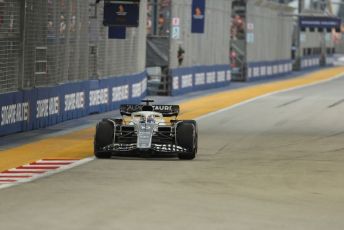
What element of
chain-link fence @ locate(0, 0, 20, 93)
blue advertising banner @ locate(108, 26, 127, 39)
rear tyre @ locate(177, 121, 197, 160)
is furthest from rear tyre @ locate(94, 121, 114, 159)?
blue advertising banner @ locate(108, 26, 127, 39)

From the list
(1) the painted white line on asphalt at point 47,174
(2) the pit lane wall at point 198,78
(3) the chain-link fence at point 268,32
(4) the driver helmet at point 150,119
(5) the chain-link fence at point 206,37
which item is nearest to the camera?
(1) the painted white line on asphalt at point 47,174

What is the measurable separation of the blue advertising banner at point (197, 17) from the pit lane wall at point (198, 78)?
64.1 inches

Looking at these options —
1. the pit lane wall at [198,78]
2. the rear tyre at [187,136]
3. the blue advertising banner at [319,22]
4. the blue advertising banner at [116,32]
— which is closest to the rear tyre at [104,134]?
the rear tyre at [187,136]

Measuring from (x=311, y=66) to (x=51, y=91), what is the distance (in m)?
59.4

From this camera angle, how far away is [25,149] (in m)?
21.4

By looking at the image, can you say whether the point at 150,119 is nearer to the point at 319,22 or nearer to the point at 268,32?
the point at 268,32

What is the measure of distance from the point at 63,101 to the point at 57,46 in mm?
1400

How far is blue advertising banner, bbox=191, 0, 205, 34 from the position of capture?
143ft

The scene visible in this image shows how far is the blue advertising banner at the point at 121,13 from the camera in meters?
31.5

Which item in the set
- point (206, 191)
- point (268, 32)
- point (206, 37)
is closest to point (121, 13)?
point (206, 37)

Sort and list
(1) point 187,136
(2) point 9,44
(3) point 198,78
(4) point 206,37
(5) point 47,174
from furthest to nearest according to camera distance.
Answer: (4) point 206,37
(3) point 198,78
(2) point 9,44
(1) point 187,136
(5) point 47,174

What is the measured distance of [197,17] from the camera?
43.6 meters

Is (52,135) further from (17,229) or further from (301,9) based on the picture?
(301,9)

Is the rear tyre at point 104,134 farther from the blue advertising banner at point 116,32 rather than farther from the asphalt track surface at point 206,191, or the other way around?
the blue advertising banner at point 116,32
